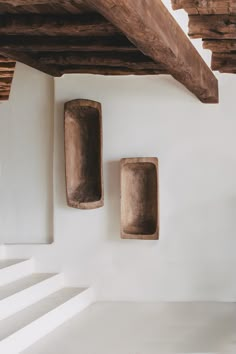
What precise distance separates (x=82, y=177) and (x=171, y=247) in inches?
37.5

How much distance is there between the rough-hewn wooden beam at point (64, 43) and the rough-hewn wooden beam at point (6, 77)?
152 cm

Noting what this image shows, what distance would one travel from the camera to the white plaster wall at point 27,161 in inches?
172

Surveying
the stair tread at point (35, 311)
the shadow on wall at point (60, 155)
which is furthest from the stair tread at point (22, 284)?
the shadow on wall at point (60, 155)

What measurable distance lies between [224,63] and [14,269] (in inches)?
92.3

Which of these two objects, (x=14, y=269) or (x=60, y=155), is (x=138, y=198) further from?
(x=14, y=269)

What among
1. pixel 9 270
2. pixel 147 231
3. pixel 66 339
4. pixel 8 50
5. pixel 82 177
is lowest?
pixel 66 339

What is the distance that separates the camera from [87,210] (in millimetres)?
4176

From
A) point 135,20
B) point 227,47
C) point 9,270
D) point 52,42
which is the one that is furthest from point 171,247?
point 135,20

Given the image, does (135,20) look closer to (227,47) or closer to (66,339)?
(227,47)

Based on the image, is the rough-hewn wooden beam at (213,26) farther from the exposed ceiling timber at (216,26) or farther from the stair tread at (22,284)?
the stair tread at (22,284)

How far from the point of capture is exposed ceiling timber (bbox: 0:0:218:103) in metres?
1.93

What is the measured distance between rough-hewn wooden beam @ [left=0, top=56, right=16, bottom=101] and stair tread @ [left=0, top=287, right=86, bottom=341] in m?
1.90

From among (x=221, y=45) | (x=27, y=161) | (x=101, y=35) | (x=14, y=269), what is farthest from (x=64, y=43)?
(x=14, y=269)

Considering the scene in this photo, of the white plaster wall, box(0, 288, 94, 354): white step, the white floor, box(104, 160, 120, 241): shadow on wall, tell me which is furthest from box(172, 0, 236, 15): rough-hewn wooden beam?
box(0, 288, 94, 354): white step
